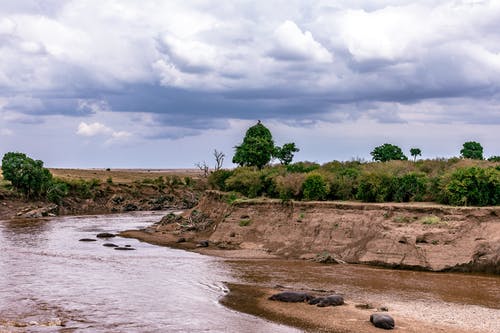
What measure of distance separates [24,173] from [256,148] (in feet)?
106

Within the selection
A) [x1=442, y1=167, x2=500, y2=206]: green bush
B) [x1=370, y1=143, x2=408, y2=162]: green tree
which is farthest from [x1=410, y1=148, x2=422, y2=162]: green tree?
[x1=442, y1=167, x2=500, y2=206]: green bush

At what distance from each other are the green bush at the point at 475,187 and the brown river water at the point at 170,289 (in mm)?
6645

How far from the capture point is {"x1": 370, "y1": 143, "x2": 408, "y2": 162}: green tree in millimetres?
69750

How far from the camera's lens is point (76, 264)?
1425 inches

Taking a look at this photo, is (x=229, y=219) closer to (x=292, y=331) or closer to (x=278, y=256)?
(x=278, y=256)

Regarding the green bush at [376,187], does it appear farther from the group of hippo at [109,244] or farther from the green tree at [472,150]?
the green tree at [472,150]

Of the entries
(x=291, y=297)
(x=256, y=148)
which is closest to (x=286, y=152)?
(x=256, y=148)

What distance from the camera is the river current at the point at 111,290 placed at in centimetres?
2177

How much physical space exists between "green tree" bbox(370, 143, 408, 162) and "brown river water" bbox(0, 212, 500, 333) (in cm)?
3607

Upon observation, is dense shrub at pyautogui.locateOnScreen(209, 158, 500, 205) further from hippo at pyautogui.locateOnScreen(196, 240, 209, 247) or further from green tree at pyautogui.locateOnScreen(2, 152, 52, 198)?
green tree at pyautogui.locateOnScreen(2, 152, 52, 198)

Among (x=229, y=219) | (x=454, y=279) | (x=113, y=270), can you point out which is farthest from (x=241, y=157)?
(x=454, y=279)

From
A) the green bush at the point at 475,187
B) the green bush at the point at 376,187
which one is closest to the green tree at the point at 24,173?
the green bush at the point at 376,187

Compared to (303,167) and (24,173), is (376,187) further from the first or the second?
(24,173)

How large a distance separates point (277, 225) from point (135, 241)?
1365 cm
